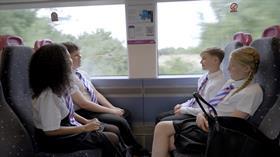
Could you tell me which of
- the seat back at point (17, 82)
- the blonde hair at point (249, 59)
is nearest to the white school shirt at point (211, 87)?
the blonde hair at point (249, 59)

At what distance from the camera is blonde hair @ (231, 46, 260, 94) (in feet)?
6.72

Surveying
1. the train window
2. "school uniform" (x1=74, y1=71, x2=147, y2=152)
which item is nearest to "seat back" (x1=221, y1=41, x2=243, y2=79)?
"school uniform" (x1=74, y1=71, x2=147, y2=152)

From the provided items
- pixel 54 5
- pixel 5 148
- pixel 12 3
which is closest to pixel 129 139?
pixel 5 148

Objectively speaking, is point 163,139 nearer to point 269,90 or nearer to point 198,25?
point 269,90

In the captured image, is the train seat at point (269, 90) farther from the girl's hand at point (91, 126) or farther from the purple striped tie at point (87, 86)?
the purple striped tie at point (87, 86)

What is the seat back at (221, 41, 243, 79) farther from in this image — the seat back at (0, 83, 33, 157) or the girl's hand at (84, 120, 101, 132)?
the seat back at (0, 83, 33, 157)

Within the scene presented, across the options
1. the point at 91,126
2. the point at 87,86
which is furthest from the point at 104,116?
the point at 91,126

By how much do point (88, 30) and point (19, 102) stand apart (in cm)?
144

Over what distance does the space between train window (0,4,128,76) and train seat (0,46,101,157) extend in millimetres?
1258

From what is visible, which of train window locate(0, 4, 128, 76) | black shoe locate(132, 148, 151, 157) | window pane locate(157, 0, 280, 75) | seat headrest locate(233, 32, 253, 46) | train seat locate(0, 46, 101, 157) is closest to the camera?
train seat locate(0, 46, 101, 157)

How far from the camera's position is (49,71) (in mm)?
2008

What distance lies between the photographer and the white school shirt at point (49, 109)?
6.38 ft

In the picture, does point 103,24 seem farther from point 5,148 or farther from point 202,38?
point 5,148

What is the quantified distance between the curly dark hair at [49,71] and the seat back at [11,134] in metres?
0.18
